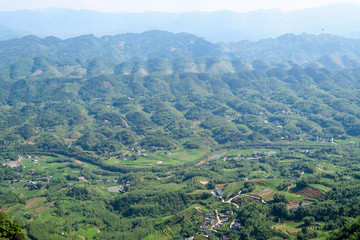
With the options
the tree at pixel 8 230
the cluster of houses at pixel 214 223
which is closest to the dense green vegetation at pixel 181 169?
the cluster of houses at pixel 214 223

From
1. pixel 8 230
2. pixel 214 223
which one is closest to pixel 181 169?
pixel 214 223

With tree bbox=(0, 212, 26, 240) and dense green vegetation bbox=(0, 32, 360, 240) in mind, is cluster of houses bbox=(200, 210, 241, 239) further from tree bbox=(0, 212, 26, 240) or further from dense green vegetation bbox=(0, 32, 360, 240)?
tree bbox=(0, 212, 26, 240)

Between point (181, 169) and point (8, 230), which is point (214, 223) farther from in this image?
point (181, 169)

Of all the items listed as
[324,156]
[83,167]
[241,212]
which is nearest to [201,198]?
[241,212]

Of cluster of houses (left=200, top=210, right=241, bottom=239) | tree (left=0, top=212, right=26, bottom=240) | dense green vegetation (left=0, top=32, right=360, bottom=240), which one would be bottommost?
dense green vegetation (left=0, top=32, right=360, bottom=240)

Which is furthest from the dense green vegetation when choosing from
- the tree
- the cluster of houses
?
the tree

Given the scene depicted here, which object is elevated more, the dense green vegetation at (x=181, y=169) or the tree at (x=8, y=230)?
the tree at (x=8, y=230)

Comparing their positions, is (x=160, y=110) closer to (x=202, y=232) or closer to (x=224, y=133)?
(x=224, y=133)

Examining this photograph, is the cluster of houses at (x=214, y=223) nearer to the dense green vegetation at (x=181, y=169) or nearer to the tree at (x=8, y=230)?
the dense green vegetation at (x=181, y=169)
